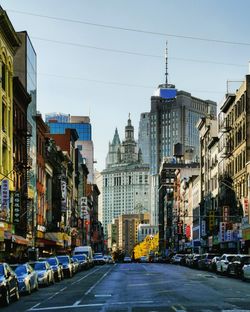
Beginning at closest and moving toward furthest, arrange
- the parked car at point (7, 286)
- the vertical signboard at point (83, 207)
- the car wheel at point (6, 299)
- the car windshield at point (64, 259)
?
the parked car at point (7, 286), the car wheel at point (6, 299), the car windshield at point (64, 259), the vertical signboard at point (83, 207)

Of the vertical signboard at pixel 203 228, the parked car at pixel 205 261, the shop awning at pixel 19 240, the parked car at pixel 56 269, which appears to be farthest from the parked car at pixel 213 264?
the vertical signboard at pixel 203 228

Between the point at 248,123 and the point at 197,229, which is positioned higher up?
the point at 248,123

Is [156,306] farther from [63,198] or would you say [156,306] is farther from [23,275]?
[63,198]

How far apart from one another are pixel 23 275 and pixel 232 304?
39.1 ft

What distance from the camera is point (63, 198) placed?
116 metres

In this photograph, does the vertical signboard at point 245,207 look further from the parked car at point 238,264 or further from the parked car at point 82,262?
the parked car at point 238,264

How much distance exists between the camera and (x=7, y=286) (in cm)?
2928

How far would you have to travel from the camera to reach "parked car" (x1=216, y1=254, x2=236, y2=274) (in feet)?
197

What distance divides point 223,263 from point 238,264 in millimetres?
7059

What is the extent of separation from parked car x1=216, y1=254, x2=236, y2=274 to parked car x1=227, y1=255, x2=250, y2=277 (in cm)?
203

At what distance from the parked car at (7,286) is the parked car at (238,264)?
25.6 m

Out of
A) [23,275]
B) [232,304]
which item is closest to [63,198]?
[23,275]

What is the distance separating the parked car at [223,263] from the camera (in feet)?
197

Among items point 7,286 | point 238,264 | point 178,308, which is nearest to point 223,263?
point 238,264
